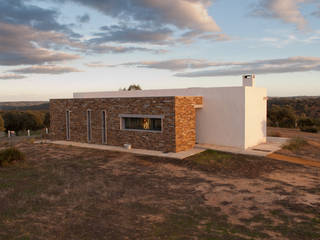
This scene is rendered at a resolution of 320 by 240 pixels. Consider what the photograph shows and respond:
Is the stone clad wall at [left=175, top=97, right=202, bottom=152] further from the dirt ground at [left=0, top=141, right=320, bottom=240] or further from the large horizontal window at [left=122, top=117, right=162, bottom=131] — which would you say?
the dirt ground at [left=0, top=141, right=320, bottom=240]

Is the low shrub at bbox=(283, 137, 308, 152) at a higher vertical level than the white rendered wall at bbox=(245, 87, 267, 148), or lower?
lower

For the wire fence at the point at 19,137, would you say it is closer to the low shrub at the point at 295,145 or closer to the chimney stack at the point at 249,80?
the chimney stack at the point at 249,80

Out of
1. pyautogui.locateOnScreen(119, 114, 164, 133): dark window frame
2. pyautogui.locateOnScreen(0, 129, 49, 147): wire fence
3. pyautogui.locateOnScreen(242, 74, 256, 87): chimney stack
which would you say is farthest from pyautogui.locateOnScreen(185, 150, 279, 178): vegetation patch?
pyautogui.locateOnScreen(0, 129, 49, 147): wire fence

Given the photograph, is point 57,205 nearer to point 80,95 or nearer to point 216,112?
point 216,112

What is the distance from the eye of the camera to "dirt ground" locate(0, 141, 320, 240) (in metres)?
5.87

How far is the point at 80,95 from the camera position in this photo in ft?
77.6

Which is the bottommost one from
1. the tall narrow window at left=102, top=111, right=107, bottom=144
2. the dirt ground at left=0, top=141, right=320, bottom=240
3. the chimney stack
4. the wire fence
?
the dirt ground at left=0, top=141, right=320, bottom=240

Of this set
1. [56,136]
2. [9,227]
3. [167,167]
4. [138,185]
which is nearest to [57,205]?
[9,227]

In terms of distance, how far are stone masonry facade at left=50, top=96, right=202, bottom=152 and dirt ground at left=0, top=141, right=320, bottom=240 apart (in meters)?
2.39

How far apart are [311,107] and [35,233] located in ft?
181

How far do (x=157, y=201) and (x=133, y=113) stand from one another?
8687mm

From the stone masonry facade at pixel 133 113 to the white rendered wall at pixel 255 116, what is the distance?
116 inches

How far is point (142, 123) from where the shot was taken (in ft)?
51.4

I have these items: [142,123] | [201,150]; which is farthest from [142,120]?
[201,150]
